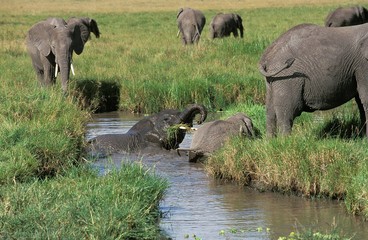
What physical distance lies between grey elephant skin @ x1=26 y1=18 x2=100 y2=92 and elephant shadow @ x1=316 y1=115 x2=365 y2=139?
267 inches

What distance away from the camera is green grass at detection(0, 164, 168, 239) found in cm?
703

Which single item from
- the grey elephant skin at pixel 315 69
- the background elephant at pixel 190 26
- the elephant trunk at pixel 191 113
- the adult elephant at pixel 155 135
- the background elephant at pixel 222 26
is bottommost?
the background elephant at pixel 222 26

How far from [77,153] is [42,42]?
7800 mm

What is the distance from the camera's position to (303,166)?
9.31 m

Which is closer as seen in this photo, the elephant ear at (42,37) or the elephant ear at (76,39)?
the elephant ear at (42,37)

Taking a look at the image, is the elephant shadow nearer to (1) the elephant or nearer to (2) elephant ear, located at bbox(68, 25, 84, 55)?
(1) the elephant

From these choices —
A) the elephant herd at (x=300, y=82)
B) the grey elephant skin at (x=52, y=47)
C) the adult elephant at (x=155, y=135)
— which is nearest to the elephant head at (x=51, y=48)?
the grey elephant skin at (x=52, y=47)

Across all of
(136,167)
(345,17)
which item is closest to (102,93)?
(136,167)

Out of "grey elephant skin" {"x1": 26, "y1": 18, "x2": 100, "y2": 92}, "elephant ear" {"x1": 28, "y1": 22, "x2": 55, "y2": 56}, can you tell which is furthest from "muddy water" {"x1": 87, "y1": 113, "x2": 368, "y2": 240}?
"elephant ear" {"x1": 28, "y1": 22, "x2": 55, "y2": 56}

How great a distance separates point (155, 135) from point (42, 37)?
5989 millimetres

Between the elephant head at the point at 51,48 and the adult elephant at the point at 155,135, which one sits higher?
the elephant head at the point at 51,48

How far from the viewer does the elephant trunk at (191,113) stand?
1239 cm

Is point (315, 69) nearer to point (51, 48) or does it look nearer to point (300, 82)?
point (300, 82)

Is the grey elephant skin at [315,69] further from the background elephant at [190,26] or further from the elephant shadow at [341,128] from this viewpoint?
the background elephant at [190,26]
